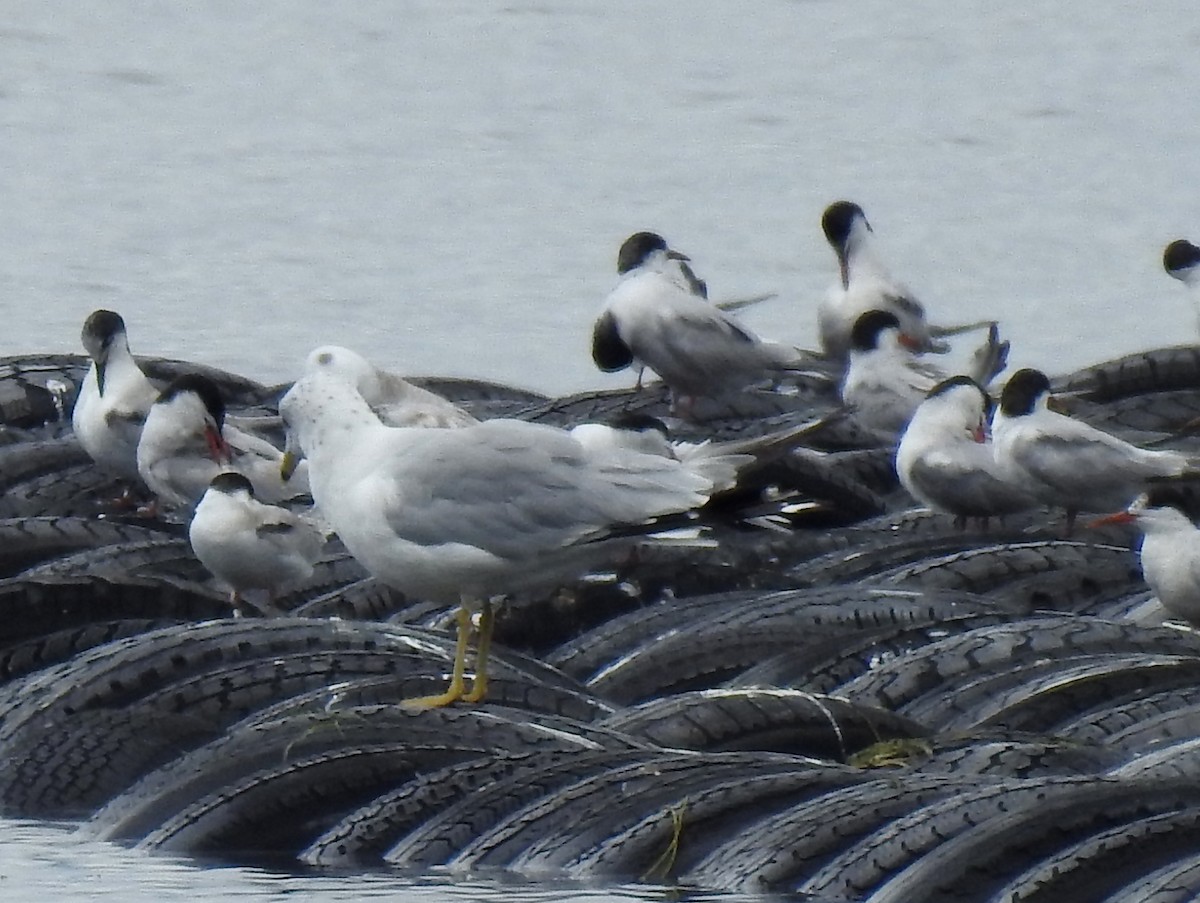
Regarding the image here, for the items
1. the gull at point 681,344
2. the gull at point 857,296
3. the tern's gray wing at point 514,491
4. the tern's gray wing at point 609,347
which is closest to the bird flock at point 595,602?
the tern's gray wing at point 514,491

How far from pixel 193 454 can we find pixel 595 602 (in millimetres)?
2583

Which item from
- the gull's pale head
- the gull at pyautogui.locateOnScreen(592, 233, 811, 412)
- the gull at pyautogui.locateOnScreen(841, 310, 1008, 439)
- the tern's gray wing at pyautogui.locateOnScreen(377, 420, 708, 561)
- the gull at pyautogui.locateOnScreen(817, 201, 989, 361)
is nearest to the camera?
the tern's gray wing at pyautogui.locateOnScreen(377, 420, 708, 561)

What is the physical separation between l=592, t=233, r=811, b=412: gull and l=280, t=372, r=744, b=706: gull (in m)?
5.07

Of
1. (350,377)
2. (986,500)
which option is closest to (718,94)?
(986,500)

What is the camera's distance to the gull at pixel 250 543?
Result: 10.2m

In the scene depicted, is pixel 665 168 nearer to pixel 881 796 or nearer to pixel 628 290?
pixel 628 290

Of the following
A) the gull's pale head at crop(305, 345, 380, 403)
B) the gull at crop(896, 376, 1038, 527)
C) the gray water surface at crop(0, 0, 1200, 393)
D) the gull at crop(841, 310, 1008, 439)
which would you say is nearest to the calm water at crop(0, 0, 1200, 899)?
the gray water surface at crop(0, 0, 1200, 393)

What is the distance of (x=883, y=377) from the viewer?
13570 mm

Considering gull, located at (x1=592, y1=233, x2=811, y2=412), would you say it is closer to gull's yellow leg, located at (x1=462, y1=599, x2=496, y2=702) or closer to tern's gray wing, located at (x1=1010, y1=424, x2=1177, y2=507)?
tern's gray wing, located at (x1=1010, y1=424, x2=1177, y2=507)

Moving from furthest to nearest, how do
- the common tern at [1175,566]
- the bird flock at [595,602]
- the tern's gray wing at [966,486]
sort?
the tern's gray wing at [966,486] < the common tern at [1175,566] < the bird flock at [595,602]

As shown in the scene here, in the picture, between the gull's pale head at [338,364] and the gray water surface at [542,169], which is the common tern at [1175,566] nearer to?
the gull's pale head at [338,364]

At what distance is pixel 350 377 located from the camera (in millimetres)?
9258

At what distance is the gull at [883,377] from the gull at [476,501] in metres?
4.83

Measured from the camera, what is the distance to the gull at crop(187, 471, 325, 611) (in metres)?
10.2
